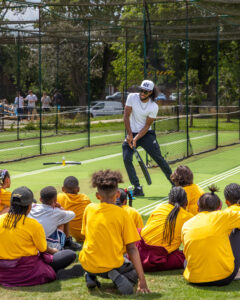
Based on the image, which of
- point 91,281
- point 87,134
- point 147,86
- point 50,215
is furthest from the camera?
point 87,134

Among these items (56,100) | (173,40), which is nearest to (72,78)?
(56,100)

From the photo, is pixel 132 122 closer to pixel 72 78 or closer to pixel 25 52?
pixel 25 52

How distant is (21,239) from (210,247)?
1.61 m

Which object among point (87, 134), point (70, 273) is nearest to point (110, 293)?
point (70, 273)

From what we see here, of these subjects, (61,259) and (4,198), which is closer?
(61,259)

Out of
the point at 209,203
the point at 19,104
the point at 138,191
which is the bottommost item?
the point at 138,191

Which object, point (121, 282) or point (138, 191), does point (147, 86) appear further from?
point (121, 282)

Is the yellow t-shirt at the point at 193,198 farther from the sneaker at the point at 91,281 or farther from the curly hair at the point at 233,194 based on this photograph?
the sneaker at the point at 91,281

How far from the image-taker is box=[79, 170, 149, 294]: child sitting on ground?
15.5 feet

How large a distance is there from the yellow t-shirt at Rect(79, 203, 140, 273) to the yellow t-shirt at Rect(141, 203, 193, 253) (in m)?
0.66

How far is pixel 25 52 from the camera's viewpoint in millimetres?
18500

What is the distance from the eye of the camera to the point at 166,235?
5.34 metres

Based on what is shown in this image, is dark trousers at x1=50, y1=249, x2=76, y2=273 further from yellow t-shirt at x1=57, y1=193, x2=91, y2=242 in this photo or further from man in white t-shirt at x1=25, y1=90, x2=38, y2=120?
man in white t-shirt at x1=25, y1=90, x2=38, y2=120

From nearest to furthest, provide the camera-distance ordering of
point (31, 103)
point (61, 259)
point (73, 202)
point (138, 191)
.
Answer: point (61, 259), point (73, 202), point (138, 191), point (31, 103)
